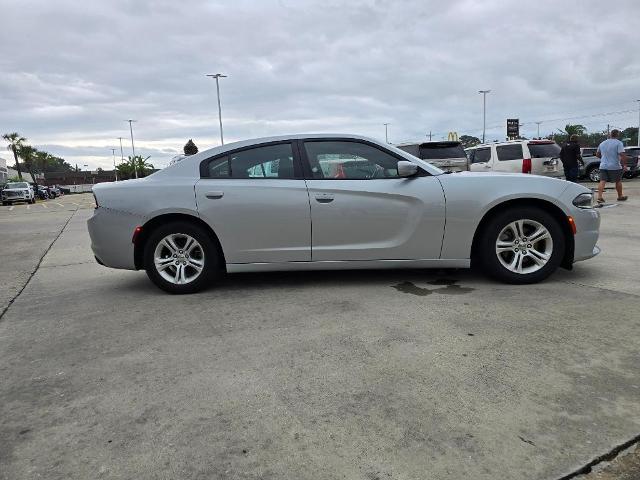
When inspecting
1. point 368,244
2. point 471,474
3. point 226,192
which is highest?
point 226,192

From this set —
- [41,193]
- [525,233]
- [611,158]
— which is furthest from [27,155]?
[525,233]

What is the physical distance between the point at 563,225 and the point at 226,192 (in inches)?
121

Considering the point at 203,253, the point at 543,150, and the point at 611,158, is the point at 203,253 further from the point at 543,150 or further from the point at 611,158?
the point at 543,150

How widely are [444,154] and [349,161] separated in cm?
784

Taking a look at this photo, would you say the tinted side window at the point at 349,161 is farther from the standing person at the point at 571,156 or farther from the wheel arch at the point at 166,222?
the standing person at the point at 571,156

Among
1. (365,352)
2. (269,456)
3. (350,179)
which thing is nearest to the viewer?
(269,456)

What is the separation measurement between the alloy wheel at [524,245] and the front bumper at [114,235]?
3281 millimetres

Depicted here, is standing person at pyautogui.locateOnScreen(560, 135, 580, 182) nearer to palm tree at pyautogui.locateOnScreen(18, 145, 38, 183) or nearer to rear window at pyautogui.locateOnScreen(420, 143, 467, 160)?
rear window at pyautogui.locateOnScreen(420, 143, 467, 160)

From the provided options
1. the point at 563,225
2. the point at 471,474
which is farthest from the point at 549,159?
the point at 471,474

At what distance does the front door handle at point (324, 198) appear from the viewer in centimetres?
454

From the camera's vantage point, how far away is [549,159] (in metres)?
14.7

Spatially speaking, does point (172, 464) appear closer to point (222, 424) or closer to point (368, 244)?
point (222, 424)

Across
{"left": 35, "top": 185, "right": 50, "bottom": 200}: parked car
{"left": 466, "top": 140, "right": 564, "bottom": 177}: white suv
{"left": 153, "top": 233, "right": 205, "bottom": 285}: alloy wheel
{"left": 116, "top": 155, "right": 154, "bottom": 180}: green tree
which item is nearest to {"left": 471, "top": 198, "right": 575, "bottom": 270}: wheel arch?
{"left": 153, "top": 233, "right": 205, "bottom": 285}: alloy wheel

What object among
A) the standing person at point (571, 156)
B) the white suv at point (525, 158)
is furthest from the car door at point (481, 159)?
the standing person at point (571, 156)
